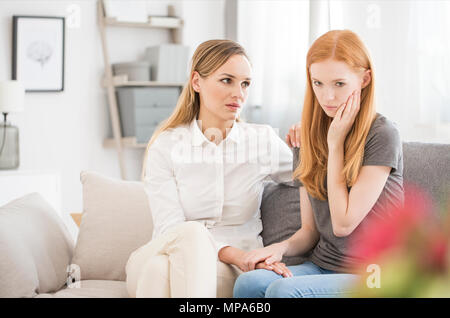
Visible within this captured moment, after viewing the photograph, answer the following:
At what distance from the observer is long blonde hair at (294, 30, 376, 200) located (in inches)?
54.3

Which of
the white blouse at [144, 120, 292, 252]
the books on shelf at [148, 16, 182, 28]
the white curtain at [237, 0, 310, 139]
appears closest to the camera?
→ the white blouse at [144, 120, 292, 252]

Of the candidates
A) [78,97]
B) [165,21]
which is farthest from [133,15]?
[78,97]

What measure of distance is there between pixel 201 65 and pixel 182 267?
656 millimetres

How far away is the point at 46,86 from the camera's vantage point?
3592 mm

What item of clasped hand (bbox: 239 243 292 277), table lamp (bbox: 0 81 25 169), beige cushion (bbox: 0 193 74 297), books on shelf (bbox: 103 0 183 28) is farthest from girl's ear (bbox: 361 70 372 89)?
books on shelf (bbox: 103 0 183 28)

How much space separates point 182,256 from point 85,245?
2.37 feet

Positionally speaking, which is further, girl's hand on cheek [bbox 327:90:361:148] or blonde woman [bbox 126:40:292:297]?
blonde woman [bbox 126:40:292:297]

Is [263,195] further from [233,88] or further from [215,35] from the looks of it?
[215,35]

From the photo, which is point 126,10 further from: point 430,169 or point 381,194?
point 381,194

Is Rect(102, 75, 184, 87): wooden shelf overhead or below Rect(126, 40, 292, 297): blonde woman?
overhead

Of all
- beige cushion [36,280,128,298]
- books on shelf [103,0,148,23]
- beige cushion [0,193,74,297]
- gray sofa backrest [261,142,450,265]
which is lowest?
beige cushion [36,280,128,298]

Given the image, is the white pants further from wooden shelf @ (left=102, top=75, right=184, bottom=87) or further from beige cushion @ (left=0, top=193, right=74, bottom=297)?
wooden shelf @ (left=102, top=75, right=184, bottom=87)

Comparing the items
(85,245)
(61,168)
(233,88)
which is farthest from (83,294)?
(61,168)

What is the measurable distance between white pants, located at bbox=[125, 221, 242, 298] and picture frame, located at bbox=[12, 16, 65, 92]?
2.54 meters
